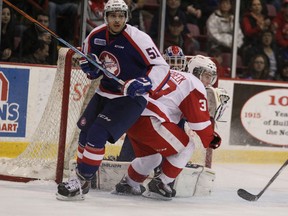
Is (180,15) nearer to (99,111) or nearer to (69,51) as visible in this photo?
(69,51)

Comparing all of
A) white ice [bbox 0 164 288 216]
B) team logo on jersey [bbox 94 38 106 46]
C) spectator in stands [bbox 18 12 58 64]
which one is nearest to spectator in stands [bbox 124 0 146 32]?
spectator in stands [bbox 18 12 58 64]

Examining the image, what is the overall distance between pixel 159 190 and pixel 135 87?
2.14ft

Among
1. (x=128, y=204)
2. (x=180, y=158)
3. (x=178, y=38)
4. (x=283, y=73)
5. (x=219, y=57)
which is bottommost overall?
(x=128, y=204)

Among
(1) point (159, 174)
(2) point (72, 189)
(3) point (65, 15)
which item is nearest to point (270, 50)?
(3) point (65, 15)

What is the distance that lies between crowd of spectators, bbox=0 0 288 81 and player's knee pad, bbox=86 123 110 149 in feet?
7.84

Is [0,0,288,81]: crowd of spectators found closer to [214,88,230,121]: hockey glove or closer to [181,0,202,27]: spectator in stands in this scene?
[181,0,202,27]: spectator in stands

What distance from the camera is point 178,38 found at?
7707 mm

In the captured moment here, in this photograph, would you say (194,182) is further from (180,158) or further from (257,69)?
(257,69)

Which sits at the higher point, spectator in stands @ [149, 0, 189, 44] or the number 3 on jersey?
spectator in stands @ [149, 0, 189, 44]

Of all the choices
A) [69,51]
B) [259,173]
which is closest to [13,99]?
[69,51]

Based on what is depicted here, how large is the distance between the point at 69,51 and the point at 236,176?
1688 mm

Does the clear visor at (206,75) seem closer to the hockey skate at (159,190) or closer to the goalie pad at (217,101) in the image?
the goalie pad at (217,101)

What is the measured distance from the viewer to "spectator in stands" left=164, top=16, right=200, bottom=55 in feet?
25.1

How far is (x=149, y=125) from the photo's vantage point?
489cm
